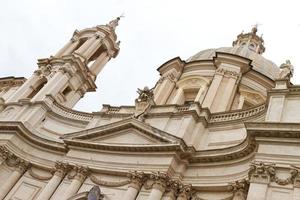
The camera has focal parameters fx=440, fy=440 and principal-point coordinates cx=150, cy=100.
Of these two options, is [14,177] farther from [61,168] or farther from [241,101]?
[241,101]

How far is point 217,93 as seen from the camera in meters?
23.0

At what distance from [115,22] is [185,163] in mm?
18556

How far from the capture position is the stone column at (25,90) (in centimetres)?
2697

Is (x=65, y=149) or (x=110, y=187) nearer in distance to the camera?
(x=110, y=187)

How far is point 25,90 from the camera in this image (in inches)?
1085

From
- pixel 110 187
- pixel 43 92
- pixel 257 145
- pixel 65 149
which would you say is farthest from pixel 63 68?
pixel 257 145

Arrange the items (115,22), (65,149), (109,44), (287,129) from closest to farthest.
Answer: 1. (287,129)
2. (65,149)
3. (109,44)
4. (115,22)

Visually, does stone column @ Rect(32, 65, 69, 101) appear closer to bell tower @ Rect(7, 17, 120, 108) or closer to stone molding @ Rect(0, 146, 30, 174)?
bell tower @ Rect(7, 17, 120, 108)

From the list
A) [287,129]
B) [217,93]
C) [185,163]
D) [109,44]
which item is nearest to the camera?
[287,129]

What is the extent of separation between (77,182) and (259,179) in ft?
28.1

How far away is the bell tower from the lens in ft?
88.9

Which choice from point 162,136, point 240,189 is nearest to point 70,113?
point 162,136

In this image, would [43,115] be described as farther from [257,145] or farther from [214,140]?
[257,145]

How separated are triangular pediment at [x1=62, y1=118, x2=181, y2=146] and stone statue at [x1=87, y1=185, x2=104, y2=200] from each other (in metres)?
2.44
